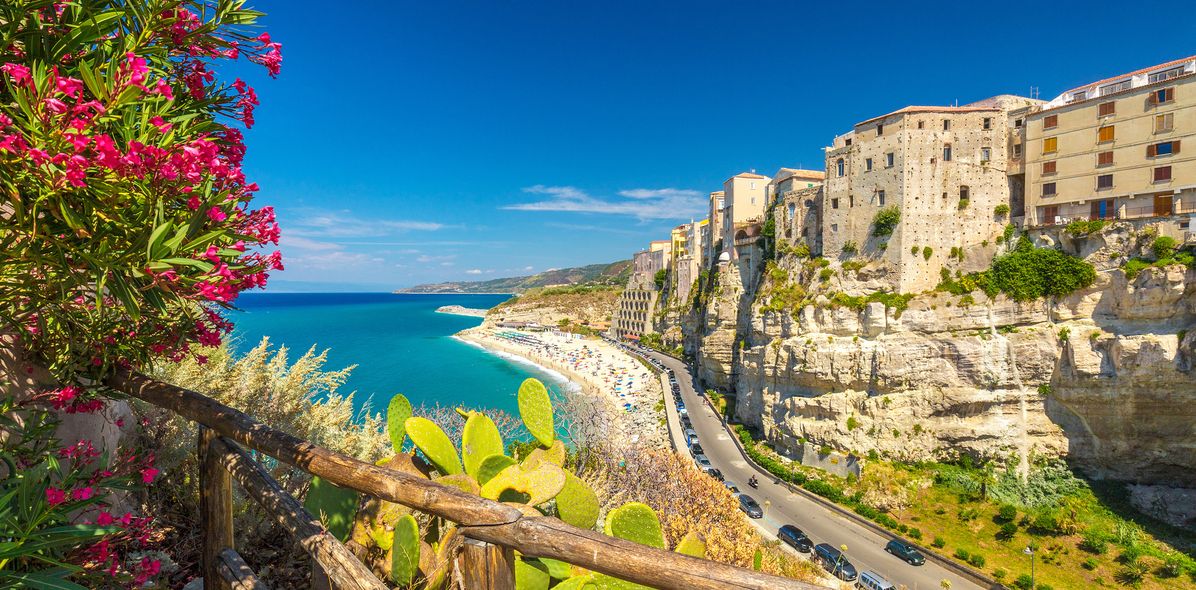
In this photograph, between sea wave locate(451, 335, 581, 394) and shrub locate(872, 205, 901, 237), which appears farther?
sea wave locate(451, 335, 581, 394)

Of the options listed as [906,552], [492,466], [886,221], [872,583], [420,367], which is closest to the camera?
[492,466]

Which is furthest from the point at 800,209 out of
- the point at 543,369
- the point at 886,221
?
the point at 543,369

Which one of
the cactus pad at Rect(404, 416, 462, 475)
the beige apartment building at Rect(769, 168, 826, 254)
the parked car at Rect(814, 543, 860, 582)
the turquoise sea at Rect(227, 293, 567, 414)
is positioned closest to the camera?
the cactus pad at Rect(404, 416, 462, 475)

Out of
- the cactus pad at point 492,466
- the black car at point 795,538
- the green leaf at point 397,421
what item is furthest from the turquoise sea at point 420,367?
the cactus pad at point 492,466

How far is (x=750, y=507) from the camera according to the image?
66.0 feet

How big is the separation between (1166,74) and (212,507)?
34806 mm

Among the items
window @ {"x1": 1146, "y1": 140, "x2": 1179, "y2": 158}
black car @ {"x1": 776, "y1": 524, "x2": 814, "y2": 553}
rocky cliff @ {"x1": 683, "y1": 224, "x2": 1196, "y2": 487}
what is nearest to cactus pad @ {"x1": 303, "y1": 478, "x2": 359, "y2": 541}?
black car @ {"x1": 776, "y1": 524, "x2": 814, "y2": 553}

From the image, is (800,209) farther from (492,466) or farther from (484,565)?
(484,565)

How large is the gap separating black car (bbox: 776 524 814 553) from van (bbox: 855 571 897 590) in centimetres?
198

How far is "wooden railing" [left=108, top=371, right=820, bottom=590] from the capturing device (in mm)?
1503

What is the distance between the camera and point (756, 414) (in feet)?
95.4

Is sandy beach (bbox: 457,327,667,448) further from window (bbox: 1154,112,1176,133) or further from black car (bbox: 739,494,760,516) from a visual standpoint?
window (bbox: 1154,112,1176,133)

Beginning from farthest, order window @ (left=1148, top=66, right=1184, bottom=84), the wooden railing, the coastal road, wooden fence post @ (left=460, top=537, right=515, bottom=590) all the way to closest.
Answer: window @ (left=1148, top=66, right=1184, bottom=84) → the coastal road → wooden fence post @ (left=460, top=537, right=515, bottom=590) → the wooden railing

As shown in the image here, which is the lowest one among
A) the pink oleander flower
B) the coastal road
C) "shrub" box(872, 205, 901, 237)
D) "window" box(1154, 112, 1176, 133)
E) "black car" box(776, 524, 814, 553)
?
the coastal road
